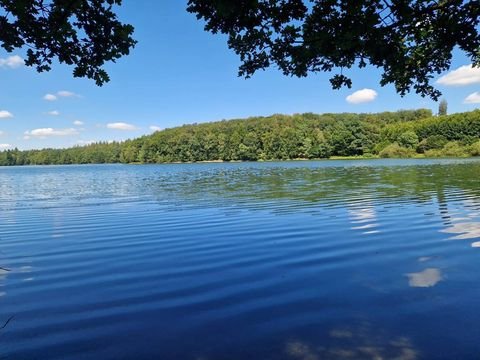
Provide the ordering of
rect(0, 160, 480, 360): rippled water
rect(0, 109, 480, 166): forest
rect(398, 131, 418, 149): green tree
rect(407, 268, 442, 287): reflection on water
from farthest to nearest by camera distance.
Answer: rect(398, 131, 418, 149): green tree, rect(0, 109, 480, 166): forest, rect(407, 268, 442, 287): reflection on water, rect(0, 160, 480, 360): rippled water

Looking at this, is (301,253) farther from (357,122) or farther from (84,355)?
(357,122)

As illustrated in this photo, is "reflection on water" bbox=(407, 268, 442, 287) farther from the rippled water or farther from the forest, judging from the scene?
the forest

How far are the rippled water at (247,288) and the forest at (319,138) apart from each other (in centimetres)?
9250

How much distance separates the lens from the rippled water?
18.4ft

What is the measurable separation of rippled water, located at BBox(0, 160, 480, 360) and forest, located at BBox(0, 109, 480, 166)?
9250cm

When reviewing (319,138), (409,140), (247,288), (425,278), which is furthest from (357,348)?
(319,138)

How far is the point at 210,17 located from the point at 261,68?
64.2 inches

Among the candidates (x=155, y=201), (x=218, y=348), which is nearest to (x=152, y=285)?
(x=218, y=348)

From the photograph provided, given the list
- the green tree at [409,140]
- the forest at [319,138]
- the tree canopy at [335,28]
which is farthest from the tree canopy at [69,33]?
the green tree at [409,140]

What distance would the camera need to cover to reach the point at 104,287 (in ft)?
27.3

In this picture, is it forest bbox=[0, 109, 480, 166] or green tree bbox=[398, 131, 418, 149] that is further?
Answer: green tree bbox=[398, 131, 418, 149]

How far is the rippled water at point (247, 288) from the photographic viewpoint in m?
5.62

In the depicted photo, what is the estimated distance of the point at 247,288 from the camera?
313 inches

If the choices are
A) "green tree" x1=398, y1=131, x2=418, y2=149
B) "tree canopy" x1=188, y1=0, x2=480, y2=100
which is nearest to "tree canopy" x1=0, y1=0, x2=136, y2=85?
"tree canopy" x1=188, y1=0, x2=480, y2=100
